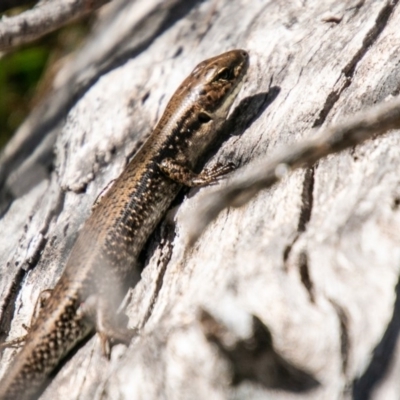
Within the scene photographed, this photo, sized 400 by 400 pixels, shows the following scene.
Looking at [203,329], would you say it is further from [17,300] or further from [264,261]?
[17,300]

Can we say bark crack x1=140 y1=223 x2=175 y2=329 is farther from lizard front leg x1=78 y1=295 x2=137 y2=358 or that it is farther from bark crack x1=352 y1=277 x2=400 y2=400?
bark crack x1=352 y1=277 x2=400 y2=400

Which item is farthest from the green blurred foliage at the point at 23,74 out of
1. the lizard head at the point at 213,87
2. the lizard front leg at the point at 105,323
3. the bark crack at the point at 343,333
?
the bark crack at the point at 343,333

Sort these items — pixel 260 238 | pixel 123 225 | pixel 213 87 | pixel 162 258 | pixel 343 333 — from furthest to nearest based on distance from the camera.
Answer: pixel 213 87 → pixel 123 225 → pixel 162 258 → pixel 260 238 → pixel 343 333

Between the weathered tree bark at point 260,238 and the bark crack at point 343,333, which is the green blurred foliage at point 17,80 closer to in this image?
the weathered tree bark at point 260,238

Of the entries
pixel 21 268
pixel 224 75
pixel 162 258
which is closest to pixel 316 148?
pixel 162 258

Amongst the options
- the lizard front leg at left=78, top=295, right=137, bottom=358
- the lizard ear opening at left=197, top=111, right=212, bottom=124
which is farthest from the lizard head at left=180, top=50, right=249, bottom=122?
the lizard front leg at left=78, top=295, right=137, bottom=358

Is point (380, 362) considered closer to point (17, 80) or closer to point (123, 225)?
point (123, 225)

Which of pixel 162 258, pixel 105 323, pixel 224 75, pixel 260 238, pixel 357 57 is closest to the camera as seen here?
pixel 260 238
